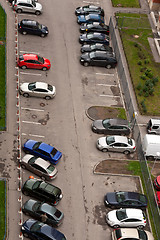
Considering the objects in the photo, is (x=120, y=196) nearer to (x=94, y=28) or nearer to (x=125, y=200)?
(x=125, y=200)

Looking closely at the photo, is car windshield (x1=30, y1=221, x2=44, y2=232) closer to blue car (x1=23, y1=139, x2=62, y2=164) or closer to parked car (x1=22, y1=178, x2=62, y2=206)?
parked car (x1=22, y1=178, x2=62, y2=206)

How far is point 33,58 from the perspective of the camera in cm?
5062

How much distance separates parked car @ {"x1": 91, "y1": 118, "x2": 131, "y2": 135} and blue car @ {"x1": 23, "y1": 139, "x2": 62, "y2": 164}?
6.15m

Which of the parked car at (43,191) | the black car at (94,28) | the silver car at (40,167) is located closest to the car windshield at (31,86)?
the silver car at (40,167)

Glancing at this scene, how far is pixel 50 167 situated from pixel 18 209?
5.27 m

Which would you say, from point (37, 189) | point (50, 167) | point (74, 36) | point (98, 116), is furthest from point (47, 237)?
point (74, 36)

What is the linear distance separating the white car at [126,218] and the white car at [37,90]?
17357mm

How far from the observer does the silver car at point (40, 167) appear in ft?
127

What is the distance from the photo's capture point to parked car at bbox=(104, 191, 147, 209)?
3762 cm

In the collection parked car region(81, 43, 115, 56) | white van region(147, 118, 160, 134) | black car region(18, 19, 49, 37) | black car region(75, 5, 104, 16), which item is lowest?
white van region(147, 118, 160, 134)

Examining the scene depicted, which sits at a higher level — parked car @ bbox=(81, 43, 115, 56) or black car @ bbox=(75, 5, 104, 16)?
black car @ bbox=(75, 5, 104, 16)

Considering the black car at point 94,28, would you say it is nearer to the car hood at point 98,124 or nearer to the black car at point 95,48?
the black car at point 95,48

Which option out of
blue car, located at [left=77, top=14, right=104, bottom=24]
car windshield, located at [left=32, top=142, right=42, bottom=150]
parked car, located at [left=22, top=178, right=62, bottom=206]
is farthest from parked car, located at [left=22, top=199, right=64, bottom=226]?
blue car, located at [left=77, top=14, right=104, bottom=24]

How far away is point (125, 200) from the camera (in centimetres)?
3762
